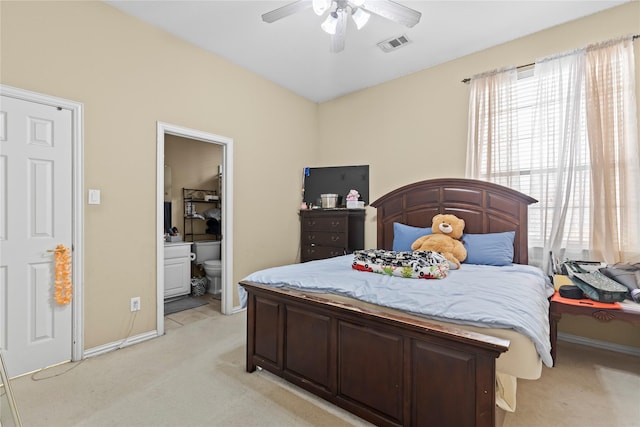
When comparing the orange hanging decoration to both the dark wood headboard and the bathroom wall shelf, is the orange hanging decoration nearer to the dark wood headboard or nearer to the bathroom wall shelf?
the bathroom wall shelf

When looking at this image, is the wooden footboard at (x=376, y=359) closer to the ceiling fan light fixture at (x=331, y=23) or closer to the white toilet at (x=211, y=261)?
the ceiling fan light fixture at (x=331, y=23)

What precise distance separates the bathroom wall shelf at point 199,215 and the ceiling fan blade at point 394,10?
3834 millimetres

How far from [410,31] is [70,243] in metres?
3.53

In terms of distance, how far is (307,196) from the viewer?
458cm

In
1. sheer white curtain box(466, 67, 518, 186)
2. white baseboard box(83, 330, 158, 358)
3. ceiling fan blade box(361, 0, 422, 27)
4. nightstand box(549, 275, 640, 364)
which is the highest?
ceiling fan blade box(361, 0, 422, 27)

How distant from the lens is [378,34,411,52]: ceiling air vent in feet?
10.0

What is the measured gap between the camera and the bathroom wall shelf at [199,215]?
4.93 meters

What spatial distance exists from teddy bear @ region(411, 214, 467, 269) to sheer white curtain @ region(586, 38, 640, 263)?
1066mm

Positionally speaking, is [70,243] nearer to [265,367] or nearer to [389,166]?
[265,367]

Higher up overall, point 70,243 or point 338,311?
point 70,243

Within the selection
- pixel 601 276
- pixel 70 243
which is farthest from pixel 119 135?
pixel 601 276

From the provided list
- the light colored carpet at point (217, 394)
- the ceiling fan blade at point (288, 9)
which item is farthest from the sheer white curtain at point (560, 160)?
the ceiling fan blade at point (288, 9)

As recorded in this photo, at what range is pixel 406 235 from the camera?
326cm

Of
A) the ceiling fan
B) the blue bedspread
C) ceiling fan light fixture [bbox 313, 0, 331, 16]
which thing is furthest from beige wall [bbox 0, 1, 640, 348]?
ceiling fan light fixture [bbox 313, 0, 331, 16]
